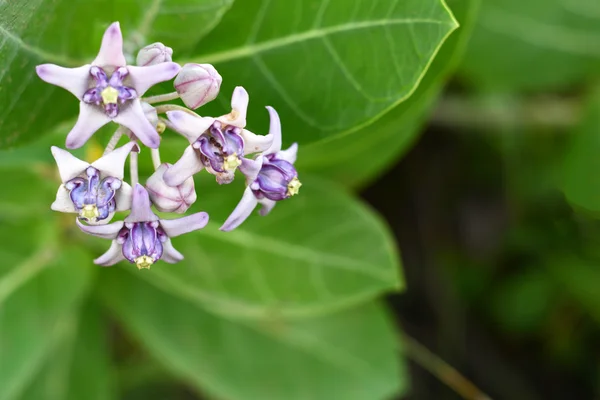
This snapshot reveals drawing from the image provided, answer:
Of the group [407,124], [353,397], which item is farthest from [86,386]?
[407,124]

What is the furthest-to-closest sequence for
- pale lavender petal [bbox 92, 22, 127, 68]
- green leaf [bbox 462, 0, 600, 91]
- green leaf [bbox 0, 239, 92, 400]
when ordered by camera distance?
green leaf [bbox 462, 0, 600, 91] < green leaf [bbox 0, 239, 92, 400] < pale lavender petal [bbox 92, 22, 127, 68]

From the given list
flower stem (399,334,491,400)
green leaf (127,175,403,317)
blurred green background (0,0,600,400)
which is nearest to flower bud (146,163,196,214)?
blurred green background (0,0,600,400)

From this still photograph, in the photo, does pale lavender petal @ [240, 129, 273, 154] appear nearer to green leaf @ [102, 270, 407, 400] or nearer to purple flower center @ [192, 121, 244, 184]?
purple flower center @ [192, 121, 244, 184]

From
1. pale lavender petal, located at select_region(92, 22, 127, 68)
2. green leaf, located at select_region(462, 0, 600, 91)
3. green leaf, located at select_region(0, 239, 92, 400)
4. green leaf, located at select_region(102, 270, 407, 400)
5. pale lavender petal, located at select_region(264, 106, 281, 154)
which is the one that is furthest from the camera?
green leaf, located at select_region(462, 0, 600, 91)

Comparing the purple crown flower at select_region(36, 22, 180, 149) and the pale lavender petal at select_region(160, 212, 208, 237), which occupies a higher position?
the purple crown flower at select_region(36, 22, 180, 149)

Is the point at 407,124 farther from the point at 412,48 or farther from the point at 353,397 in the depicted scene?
the point at 353,397

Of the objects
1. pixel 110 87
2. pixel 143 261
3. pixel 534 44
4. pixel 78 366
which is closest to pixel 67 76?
pixel 110 87
